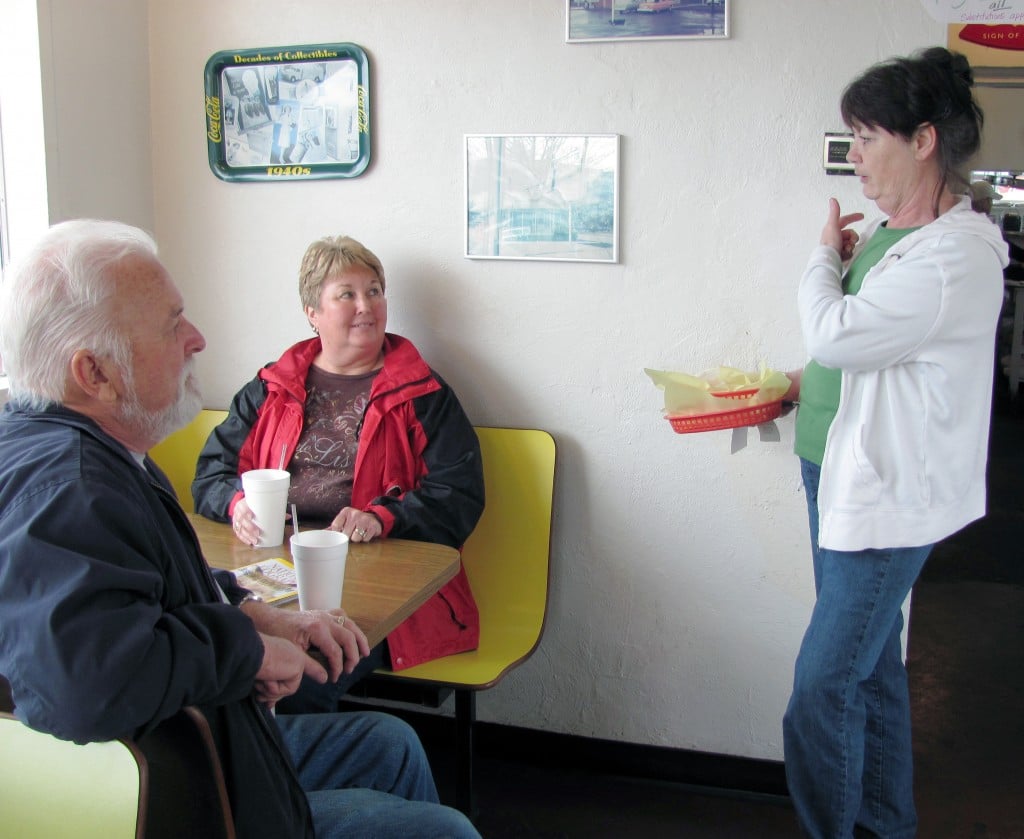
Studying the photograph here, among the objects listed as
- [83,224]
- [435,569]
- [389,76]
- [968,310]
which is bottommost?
[435,569]

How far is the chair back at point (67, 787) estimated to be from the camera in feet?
3.22

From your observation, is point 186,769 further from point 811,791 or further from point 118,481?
point 811,791

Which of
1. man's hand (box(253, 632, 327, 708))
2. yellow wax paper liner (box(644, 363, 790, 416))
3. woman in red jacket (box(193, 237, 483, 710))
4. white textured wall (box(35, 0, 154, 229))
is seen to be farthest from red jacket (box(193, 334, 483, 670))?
man's hand (box(253, 632, 327, 708))

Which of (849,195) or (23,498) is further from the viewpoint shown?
(849,195)

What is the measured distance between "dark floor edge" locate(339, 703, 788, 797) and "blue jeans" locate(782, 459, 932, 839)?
462mm

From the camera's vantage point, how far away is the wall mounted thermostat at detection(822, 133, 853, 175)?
87.4 inches

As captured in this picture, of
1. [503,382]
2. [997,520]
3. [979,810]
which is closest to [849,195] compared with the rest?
[503,382]

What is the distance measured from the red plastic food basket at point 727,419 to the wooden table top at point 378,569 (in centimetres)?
Answer: 62

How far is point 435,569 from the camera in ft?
5.89

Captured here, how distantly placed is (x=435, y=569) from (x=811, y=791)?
910 mm

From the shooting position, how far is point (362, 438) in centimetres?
227

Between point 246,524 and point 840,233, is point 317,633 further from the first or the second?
point 840,233

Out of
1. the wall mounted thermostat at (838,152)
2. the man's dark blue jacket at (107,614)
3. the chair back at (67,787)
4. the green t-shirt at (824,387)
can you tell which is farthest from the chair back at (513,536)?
the chair back at (67,787)

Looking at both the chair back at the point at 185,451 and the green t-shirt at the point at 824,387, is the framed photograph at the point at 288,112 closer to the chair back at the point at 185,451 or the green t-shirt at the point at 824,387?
the chair back at the point at 185,451
